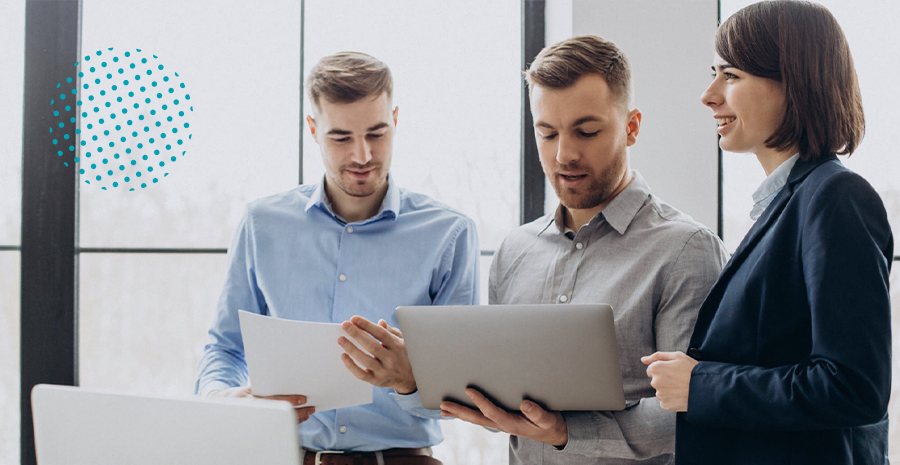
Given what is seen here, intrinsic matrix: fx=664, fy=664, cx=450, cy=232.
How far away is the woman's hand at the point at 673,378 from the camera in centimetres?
114

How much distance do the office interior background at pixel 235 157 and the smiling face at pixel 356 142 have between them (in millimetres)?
578

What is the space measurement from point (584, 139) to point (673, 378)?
0.58 metres

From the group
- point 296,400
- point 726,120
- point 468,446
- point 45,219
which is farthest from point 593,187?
point 45,219

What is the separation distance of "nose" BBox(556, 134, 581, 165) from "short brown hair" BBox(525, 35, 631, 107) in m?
0.12

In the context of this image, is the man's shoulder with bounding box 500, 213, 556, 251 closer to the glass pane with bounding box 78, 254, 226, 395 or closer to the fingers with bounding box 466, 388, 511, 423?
the fingers with bounding box 466, 388, 511, 423

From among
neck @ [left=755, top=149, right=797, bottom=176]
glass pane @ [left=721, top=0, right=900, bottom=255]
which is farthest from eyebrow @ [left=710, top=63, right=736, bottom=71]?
glass pane @ [left=721, top=0, right=900, bottom=255]

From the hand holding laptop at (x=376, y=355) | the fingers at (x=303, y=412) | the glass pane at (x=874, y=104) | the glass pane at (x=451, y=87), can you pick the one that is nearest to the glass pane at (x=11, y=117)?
the glass pane at (x=451, y=87)

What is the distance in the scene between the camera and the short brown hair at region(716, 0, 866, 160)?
1127 mm

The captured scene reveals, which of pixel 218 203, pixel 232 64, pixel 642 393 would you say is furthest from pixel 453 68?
pixel 642 393

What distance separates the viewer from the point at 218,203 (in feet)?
7.74

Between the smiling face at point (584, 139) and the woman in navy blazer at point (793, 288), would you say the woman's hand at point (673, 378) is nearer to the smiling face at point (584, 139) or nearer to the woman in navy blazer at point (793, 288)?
the woman in navy blazer at point (793, 288)

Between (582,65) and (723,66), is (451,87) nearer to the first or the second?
(582,65)

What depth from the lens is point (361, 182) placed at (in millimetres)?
1788

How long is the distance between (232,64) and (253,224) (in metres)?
0.81
